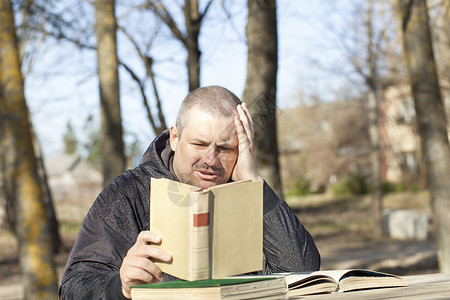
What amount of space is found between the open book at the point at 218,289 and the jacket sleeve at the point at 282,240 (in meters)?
0.70

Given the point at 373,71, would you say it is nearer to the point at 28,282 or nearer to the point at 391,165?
the point at 28,282

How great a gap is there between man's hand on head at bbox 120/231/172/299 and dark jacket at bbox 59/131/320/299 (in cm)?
32

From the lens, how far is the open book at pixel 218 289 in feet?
5.13

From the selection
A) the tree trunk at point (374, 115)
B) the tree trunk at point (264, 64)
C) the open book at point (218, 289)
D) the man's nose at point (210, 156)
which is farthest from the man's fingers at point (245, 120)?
the tree trunk at point (374, 115)

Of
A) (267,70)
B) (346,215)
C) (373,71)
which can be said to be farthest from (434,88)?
(346,215)

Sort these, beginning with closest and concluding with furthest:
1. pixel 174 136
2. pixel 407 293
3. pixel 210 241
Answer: pixel 210 241, pixel 407 293, pixel 174 136

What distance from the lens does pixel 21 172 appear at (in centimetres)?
582

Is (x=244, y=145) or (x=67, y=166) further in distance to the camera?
(x=67, y=166)

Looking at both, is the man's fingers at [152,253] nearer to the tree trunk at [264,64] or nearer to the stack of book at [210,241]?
the stack of book at [210,241]

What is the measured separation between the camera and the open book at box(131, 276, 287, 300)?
61.6 inches

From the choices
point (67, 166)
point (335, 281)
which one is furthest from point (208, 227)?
point (67, 166)

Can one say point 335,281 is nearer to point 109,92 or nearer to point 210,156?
point 210,156

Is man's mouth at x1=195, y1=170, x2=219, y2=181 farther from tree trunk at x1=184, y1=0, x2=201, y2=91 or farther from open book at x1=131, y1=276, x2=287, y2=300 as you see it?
tree trunk at x1=184, y1=0, x2=201, y2=91

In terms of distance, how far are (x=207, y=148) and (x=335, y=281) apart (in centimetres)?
72
